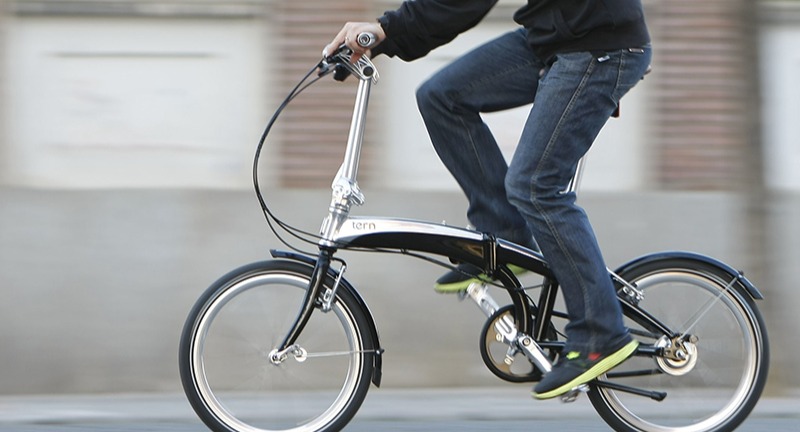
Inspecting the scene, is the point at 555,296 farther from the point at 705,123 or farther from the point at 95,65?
the point at 95,65

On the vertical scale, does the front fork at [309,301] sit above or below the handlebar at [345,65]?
below

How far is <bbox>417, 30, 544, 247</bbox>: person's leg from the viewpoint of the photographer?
433 cm

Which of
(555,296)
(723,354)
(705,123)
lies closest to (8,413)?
(555,296)

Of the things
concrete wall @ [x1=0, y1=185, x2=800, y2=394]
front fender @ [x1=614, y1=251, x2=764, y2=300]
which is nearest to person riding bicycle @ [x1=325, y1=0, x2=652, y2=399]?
front fender @ [x1=614, y1=251, x2=764, y2=300]

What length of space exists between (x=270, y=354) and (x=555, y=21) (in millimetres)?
1483

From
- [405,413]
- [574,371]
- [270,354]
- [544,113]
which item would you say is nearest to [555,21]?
[544,113]

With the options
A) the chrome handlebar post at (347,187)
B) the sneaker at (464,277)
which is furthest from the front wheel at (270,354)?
the sneaker at (464,277)

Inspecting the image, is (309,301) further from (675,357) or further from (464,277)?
(675,357)

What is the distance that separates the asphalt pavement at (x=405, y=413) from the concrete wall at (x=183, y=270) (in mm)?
162

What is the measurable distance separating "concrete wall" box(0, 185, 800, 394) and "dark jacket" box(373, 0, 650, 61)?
246cm

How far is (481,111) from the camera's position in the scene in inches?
172

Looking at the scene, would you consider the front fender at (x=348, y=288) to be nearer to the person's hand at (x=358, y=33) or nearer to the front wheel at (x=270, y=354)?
the front wheel at (x=270, y=354)

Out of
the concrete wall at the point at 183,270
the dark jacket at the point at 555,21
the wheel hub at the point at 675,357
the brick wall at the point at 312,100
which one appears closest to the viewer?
the dark jacket at the point at 555,21

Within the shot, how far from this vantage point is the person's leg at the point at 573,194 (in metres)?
4.13
